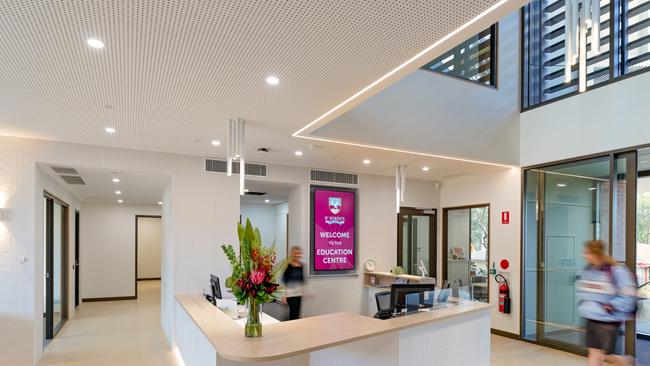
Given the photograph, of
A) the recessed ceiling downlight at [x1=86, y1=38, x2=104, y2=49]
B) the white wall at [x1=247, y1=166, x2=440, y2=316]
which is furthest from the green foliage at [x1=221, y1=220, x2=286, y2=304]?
the white wall at [x1=247, y1=166, x2=440, y2=316]

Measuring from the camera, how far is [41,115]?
4.36m

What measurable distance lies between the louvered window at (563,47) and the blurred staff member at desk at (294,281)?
4.68m

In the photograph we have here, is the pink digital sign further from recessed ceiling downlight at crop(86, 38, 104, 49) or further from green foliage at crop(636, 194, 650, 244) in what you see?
recessed ceiling downlight at crop(86, 38, 104, 49)

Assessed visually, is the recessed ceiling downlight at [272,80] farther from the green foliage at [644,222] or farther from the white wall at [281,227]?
the white wall at [281,227]

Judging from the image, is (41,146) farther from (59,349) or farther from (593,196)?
(593,196)

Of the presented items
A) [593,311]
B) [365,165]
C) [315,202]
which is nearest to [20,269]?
[315,202]

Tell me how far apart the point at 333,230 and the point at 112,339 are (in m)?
4.22

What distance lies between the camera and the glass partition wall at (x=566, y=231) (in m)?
5.64

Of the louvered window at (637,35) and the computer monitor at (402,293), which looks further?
the louvered window at (637,35)

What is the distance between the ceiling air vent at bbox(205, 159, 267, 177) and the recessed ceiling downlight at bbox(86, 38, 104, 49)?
3.92 meters

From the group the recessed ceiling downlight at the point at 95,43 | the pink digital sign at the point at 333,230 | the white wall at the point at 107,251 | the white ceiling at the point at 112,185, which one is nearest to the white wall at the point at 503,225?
the pink digital sign at the point at 333,230

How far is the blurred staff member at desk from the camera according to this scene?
6152 mm

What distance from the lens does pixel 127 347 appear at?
6.36 m

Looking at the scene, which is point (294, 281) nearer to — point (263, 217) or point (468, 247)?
point (468, 247)
